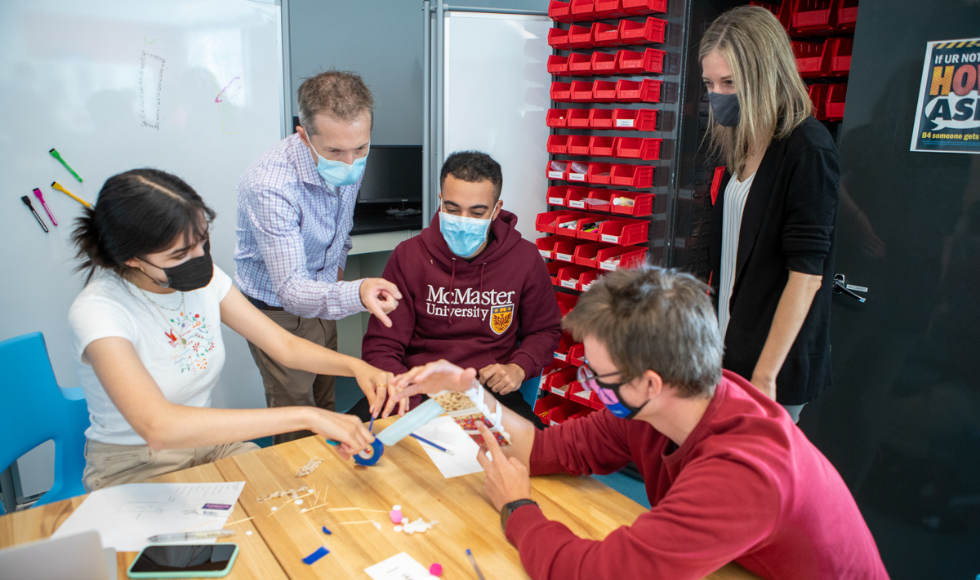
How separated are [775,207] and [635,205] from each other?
0.98 meters

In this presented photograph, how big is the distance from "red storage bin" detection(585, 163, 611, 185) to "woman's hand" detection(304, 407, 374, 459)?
1792 mm

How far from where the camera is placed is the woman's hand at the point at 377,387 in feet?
5.25

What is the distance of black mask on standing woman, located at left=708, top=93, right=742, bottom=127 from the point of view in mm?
1830

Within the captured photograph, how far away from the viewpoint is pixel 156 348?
1571 mm

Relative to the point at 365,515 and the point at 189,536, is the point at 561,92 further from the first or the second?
the point at 189,536

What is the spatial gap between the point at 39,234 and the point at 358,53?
8.19ft

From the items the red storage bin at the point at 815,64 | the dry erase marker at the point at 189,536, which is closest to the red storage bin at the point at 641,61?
the red storage bin at the point at 815,64

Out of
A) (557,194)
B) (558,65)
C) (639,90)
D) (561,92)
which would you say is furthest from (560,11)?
(557,194)

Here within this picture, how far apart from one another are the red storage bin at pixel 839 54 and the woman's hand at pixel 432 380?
1991mm

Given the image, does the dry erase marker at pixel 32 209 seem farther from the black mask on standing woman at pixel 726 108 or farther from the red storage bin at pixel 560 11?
the black mask on standing woman at pixel 726 108

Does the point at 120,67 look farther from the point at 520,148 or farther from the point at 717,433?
the point at 717,433

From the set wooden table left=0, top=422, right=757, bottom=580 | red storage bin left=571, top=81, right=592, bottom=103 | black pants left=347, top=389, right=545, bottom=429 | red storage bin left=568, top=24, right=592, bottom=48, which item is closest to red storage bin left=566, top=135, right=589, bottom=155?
red storage bin left=571, top=81, right=592, bottom=103

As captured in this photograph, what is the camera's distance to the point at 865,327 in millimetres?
2219

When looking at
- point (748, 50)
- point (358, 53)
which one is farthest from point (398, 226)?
point (748, 50)
